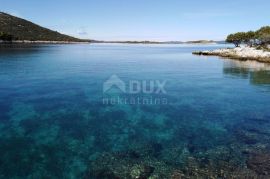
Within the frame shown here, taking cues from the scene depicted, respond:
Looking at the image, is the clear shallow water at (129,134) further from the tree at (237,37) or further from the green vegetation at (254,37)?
the tree at (237,37)

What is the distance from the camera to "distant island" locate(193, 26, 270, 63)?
3314 inches

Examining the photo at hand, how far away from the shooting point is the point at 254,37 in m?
121

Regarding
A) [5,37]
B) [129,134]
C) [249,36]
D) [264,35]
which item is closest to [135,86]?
[129,134]

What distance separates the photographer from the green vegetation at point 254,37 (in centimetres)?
10736

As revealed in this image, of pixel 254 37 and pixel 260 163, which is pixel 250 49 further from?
pixel 260 163

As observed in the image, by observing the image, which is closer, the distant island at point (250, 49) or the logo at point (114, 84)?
the logo at point (114, 84)

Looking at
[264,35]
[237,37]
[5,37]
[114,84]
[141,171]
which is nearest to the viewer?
[141,171]

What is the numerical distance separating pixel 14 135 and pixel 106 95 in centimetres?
1552

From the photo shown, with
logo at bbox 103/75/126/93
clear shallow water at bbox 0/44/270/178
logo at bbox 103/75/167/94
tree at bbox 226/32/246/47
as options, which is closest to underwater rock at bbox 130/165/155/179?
clear shallow water at bbox 0/44/270/178

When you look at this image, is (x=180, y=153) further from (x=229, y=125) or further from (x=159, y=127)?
(x=229, y=125)

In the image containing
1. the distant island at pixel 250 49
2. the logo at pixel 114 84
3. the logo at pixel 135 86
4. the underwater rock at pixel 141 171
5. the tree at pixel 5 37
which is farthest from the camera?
the tree at pixel 5 37

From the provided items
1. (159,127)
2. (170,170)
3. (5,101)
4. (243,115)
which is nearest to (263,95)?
(243,115)

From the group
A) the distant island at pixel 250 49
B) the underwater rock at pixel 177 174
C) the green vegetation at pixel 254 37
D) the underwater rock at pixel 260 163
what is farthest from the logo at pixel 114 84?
the green vegetation at pixel 254 37

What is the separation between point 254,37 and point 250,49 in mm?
29524
